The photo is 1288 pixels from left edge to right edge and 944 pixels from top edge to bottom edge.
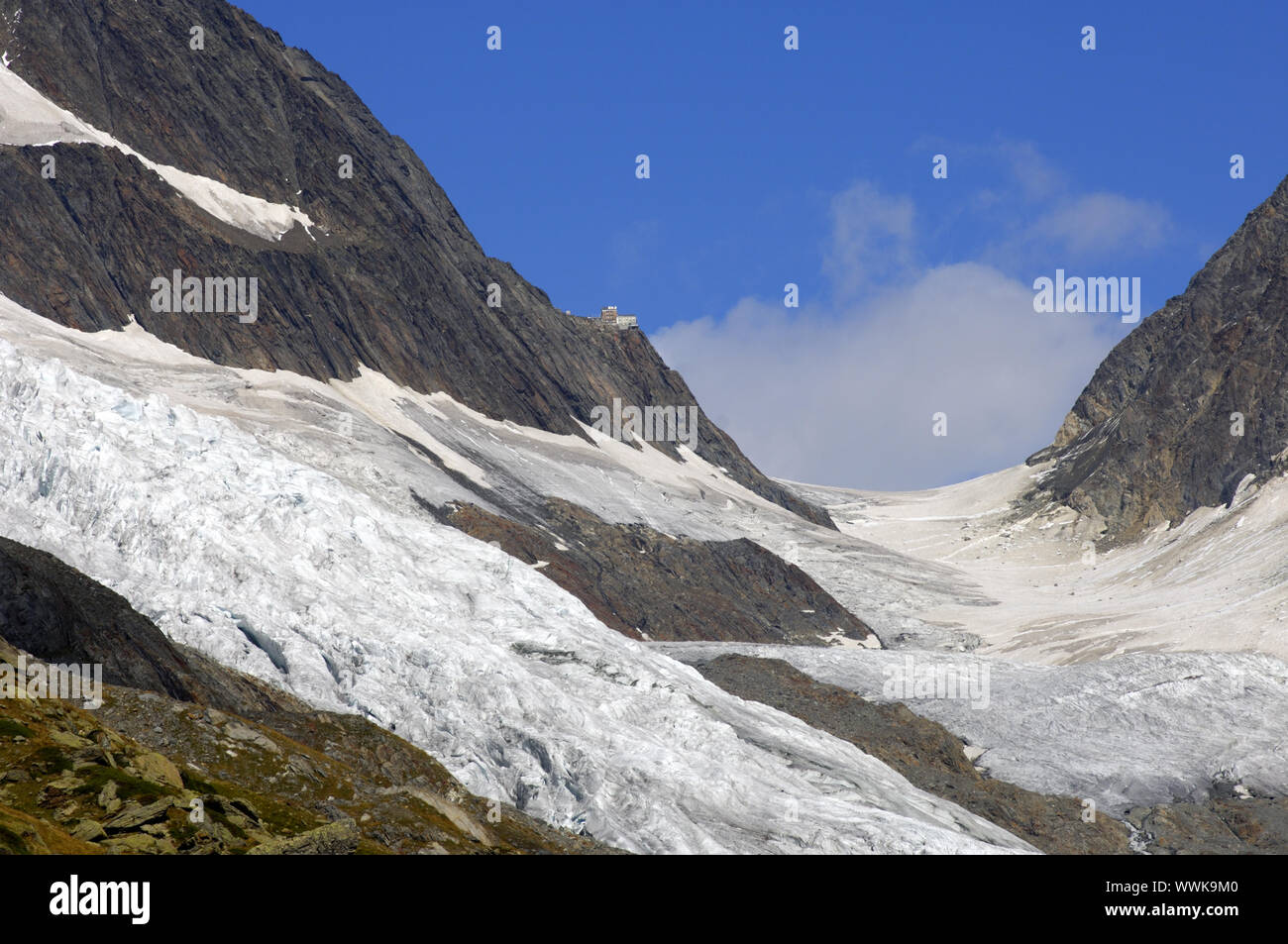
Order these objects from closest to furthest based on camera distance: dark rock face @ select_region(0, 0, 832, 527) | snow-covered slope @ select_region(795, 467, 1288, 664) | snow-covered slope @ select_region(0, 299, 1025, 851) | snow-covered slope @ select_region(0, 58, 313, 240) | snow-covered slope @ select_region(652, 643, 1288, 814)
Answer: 1. snow-covered slope @ select_region(0, 299, 1025, 851)
2. snow-covered slope @ select_region(652, 643, 1288, 814)
3. snow-covered slope @ select_region(795, 467, 1288, 664)
4. dark rock face @ select_region(0, 0, 832, 527)
5. snow-covered slope @ select_region(0, 58, 313, 240)

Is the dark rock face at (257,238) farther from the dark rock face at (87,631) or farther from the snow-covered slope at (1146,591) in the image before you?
Answer: the dark rock face at (87,631)

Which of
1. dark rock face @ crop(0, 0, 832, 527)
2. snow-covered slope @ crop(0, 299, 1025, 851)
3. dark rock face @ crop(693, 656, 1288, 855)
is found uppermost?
dark rock face @ crop(0, 0, 832, 527)

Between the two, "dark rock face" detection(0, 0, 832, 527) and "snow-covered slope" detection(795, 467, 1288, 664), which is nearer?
"snow-covered slope" detection(795, 467, 1288, 664)

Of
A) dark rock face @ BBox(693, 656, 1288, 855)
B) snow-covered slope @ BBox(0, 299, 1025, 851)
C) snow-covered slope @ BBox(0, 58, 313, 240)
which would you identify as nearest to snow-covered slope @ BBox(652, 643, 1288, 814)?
dark rock face @ BBox(693, 656, 1288, 855)

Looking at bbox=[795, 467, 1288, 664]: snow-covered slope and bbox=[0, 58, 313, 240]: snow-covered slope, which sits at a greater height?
bbox=[0, 58, 313, 240]: snow-covered slope

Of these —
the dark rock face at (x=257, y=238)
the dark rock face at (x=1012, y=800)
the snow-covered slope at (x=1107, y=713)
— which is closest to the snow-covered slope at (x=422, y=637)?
the dark rock face at (x=1012, y=800)

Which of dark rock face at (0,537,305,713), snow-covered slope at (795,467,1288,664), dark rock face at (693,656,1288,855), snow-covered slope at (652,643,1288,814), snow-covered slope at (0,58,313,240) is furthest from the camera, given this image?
snow-covered slope at (0,58,313,240)

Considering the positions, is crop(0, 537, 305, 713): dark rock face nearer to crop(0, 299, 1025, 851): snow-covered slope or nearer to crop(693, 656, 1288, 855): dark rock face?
crop(0, 299, 1025, 851): snow-covered slope
